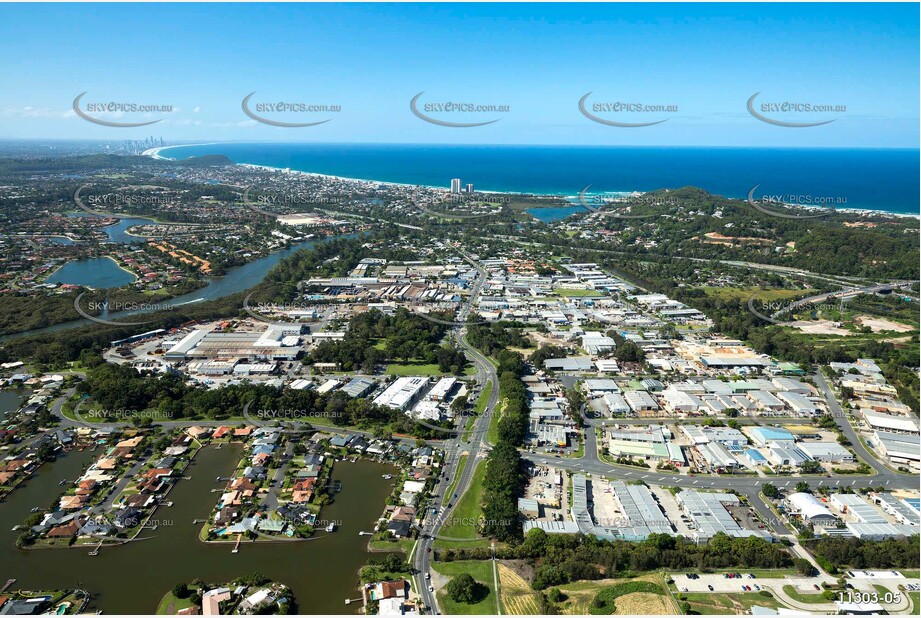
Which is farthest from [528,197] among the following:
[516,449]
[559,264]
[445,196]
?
[516,449]

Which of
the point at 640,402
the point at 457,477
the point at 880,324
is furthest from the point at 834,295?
the point at 457,477

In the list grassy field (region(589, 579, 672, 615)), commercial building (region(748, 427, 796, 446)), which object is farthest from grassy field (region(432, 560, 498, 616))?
commercial building (region(748, 427, 796, 446))

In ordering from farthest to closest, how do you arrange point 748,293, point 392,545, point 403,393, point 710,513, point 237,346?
point 748,293, point 237,346, point 403,393, point 710,513, point 392,545

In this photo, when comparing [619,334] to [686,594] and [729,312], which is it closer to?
[729,312]

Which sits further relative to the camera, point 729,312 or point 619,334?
point 729,312

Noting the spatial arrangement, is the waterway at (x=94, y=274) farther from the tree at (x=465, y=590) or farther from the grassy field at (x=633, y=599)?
the grassy field at (x=633, y=599)

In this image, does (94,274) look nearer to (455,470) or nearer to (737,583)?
(455,470)
